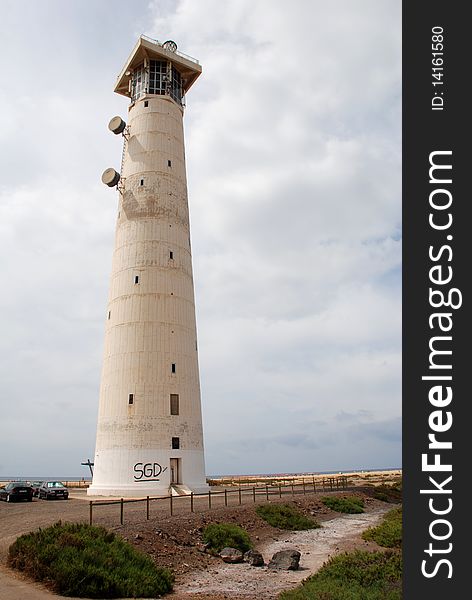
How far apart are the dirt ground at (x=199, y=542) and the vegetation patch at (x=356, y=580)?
49.5 inches

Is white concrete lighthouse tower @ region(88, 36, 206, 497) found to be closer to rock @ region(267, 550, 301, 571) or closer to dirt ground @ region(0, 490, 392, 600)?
dirt ground @ region(0, 490, 392, 600)

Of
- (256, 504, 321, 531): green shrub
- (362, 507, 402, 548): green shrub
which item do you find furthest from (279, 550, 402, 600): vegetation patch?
(256, 504, 321, 531): green shrub

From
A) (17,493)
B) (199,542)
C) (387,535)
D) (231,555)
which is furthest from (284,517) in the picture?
(17,493)

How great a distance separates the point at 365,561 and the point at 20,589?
1012 cm

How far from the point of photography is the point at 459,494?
9383mm

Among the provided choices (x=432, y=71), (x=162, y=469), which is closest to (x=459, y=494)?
(x=432, y=71)

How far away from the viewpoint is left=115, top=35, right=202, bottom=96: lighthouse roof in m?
43.5

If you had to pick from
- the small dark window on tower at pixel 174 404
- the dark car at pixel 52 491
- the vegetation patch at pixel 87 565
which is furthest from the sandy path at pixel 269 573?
the dark car at pixel 52 491

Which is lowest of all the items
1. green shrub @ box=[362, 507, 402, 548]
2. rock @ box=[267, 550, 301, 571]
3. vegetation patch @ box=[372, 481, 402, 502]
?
vegetation patch @ box=[372, 481, 402, 502]

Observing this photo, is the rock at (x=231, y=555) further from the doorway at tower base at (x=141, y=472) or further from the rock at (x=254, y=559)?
the doorway at tower base at (x=141, y=472)

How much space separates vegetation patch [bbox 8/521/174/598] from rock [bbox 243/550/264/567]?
3.97 m

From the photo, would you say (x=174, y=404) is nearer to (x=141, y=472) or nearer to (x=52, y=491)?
(x=141, y=472)

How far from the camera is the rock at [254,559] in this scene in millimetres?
19547

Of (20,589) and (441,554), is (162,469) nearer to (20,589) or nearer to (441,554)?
(20,589)
